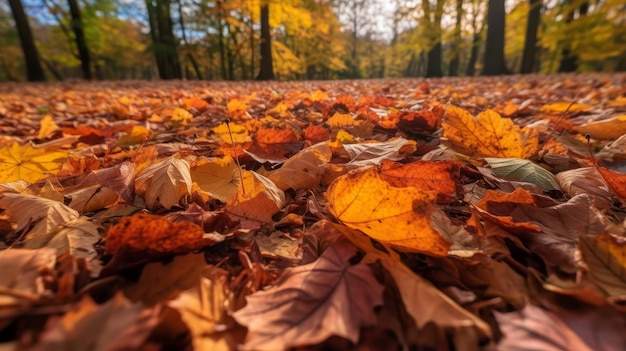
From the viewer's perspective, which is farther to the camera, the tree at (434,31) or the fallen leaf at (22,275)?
the tree at (434,31)

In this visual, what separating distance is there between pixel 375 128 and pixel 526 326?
1.37m

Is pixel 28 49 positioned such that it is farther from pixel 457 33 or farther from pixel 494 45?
pixel 457 33

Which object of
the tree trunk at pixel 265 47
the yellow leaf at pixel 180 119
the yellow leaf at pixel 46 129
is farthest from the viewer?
the tree trunk at pixel 265 47

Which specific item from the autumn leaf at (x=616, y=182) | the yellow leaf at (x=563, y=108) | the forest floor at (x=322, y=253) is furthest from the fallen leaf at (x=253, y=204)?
the yellow leaf at (x=563, y=108)

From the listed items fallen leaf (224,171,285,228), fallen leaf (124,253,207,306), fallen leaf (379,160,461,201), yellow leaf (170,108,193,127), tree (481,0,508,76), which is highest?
tree (481,0,508,76)

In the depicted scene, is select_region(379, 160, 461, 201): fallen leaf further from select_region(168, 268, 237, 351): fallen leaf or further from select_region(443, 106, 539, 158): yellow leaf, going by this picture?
select_region(168, 268, 237, 351): fallen leaf

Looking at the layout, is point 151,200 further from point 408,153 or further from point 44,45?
point 44,45

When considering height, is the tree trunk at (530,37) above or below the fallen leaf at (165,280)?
above

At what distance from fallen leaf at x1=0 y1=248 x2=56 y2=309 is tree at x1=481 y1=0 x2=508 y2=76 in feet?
38.7

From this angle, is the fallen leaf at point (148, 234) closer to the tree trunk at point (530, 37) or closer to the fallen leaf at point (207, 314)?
the fallen leaf at point (207, 314)

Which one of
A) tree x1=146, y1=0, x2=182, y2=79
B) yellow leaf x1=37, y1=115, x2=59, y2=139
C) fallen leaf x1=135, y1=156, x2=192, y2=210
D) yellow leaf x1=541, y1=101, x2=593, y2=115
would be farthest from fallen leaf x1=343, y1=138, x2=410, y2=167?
tree x1=146, y1=0, x2=182, y2=79

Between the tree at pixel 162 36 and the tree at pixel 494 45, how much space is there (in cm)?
1247

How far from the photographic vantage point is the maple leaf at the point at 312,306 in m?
0.43

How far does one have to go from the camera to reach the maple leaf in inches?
17.0
